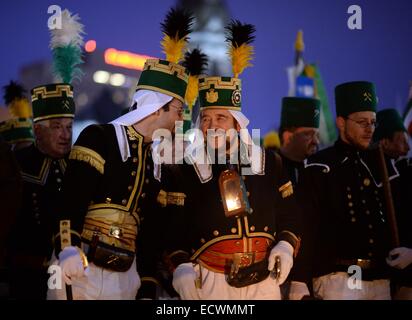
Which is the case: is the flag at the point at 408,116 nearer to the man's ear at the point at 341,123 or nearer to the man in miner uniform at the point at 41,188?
the man's ear at the point at 341,123

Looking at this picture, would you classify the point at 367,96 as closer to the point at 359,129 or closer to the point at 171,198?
the point at 359,129

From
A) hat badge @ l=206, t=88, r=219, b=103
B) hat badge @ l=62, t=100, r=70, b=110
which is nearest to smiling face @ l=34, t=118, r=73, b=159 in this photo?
hat badge @ l=62, t=100, r=70, b=110

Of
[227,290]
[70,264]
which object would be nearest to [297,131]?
[227,290]

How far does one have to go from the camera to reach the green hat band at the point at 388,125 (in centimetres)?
668

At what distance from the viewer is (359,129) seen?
17.9 ft

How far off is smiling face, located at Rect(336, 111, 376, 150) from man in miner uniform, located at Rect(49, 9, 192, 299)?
1584 millimetres

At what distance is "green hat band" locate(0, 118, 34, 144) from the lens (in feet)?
22.6

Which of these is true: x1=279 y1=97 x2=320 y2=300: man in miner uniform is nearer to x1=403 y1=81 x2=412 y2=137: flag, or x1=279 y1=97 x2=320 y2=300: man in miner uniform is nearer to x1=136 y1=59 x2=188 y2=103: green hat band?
x1=403 y1=81 x2=412 y2=137: flag

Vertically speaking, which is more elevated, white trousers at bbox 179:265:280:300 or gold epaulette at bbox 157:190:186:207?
gold epaulette at bbox 157:190:186:207

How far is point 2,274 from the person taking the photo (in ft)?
19.6

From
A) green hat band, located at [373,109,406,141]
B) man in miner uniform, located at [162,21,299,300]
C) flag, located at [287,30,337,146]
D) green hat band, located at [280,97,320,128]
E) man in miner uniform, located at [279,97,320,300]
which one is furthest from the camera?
flag, located at [287,30,337,146]

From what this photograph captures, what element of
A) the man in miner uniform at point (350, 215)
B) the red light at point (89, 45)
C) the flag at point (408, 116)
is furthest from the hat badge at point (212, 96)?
the flag at point (408, 116)

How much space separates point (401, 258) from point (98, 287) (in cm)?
233
